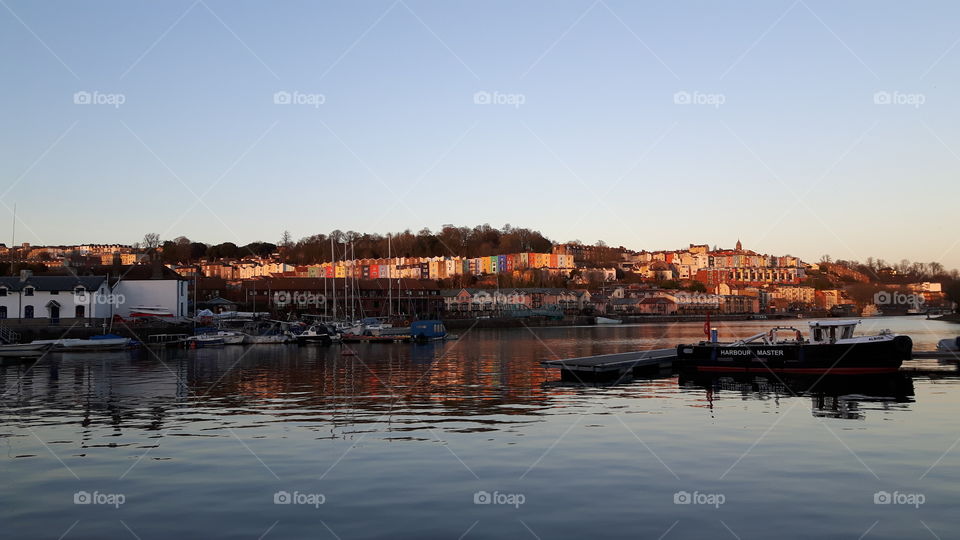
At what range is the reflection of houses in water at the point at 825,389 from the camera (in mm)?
25281

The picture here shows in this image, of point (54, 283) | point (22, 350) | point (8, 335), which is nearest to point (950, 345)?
point (22, 350)

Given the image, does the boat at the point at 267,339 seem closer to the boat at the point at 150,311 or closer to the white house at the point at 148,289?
the boat at the point at 150,311

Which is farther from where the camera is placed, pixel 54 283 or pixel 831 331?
pixel 54 283

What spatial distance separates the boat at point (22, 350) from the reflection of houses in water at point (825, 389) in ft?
140

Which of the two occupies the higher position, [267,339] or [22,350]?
[22,350]

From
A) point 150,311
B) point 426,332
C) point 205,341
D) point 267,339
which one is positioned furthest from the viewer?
point 150,311

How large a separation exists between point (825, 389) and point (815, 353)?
5046 millimetres

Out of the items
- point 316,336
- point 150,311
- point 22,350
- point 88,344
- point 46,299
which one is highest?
point 46,299

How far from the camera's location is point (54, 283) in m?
69.2

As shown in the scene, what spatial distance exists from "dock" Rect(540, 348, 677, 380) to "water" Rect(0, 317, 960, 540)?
12.1 feet

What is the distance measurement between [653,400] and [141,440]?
628 inches

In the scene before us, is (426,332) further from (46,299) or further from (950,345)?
(950,345)

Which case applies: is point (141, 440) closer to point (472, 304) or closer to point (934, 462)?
point (934, 462)

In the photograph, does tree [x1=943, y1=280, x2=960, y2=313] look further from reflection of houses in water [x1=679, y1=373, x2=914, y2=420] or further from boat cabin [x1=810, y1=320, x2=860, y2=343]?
reflection of houses in water [x1=679, y1=373, x2=914, y2=420]
